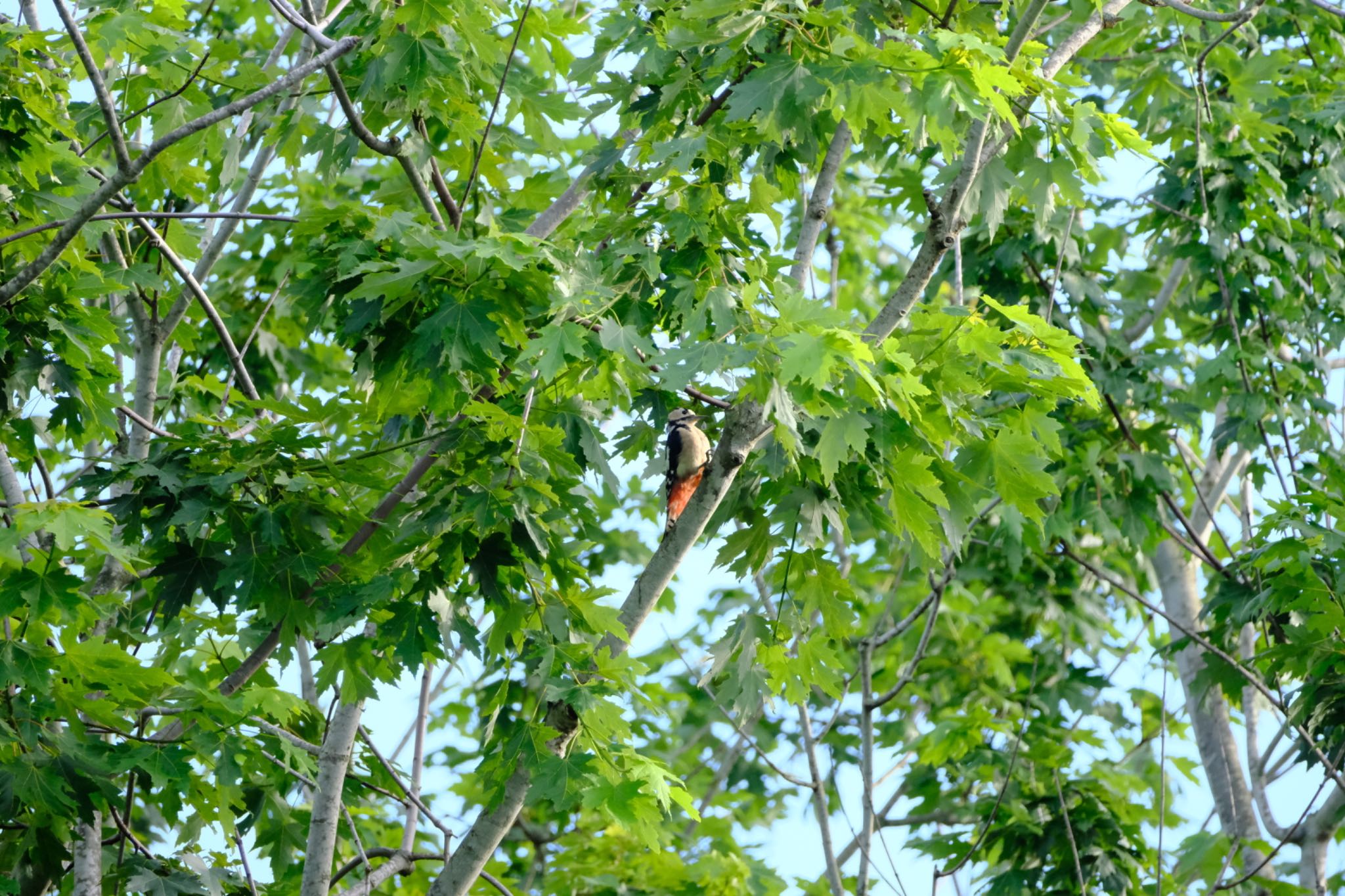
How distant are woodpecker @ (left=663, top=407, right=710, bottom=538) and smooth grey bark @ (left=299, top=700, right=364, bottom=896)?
3.45ft

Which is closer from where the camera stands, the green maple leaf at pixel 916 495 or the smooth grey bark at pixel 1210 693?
the green maple leaf at pixel 916 495

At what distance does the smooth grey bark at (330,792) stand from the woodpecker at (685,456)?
1.05 metres

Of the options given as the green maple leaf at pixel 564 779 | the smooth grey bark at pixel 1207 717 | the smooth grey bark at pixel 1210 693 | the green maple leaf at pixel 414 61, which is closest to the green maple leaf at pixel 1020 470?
the green maple leaf at pixel 564 779

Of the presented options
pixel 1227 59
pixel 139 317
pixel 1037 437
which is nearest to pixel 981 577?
pixel 1227 59

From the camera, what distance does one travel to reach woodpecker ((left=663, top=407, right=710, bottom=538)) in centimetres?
387

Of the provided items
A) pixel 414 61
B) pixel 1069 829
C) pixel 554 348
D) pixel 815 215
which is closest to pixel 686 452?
pixel 815 215

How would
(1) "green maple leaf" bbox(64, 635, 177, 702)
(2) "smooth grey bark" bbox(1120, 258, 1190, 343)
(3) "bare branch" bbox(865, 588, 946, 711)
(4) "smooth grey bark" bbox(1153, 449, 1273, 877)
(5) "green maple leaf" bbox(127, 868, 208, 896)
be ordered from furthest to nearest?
(2) "smooth grey bark" bbox(1120, 258, 1190, 343) → (4) "smooth grey bark" bbox(1153, 449, 1273, 877) → (3) "bare branch" bbox(865, 588, 946, 711) → (5) "green maple leaf" bbox(127, 868, 208, 896) → (1) "green maple leaf" bbox(64, 635, 177, 702)

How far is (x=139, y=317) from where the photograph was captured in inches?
177

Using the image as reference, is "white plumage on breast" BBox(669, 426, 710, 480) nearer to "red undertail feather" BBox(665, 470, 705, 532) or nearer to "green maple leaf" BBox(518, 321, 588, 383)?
"red undertail feather" BBox(665, 470, 705, 532)

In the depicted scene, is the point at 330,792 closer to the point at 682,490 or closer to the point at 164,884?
the point at 164,884

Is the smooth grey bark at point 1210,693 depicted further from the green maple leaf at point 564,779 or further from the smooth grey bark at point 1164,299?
the green maple leaf at point 564,779

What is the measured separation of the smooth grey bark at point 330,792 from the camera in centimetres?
368

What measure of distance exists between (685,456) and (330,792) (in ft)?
4.50

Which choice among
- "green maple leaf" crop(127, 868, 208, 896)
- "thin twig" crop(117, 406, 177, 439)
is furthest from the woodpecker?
"green maple leaf" crop(127, 868, 208, 896)
